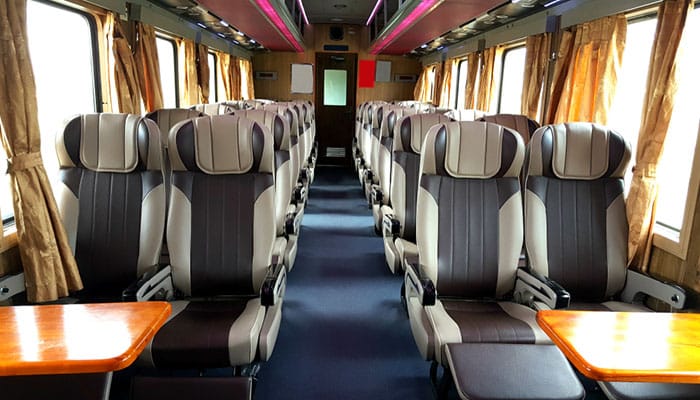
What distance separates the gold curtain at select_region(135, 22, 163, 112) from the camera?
3885 mm

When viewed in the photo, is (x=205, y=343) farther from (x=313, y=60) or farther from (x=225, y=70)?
(x=313, y=60)

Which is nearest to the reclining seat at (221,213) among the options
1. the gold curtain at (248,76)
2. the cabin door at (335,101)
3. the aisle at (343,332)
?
the aisle at (343,332)

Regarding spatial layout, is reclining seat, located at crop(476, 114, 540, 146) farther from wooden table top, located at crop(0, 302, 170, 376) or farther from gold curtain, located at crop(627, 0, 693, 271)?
wooden table top, located at crop(0, 302, 170, 376)

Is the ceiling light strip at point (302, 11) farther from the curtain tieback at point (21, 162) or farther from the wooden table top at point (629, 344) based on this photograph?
the wooden table top at point (629, 344)

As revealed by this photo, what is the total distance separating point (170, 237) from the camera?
221 cm

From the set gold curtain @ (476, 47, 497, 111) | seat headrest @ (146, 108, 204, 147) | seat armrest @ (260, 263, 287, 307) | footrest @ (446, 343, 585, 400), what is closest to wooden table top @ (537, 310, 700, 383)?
footrest @ (446, 343, 585, 400)

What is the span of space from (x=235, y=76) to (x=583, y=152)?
722cm

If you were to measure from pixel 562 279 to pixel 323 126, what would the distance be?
8.34 meters

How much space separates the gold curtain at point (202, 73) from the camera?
19.4 feet

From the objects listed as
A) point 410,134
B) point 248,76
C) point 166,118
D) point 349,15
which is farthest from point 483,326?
point 248,76

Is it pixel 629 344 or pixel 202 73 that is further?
pixel 202 73

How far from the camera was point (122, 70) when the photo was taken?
11.8 feet

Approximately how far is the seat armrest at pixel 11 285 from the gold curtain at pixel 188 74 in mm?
3957

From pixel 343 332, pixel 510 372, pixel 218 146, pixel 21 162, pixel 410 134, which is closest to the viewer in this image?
Result: pixel 510 372
